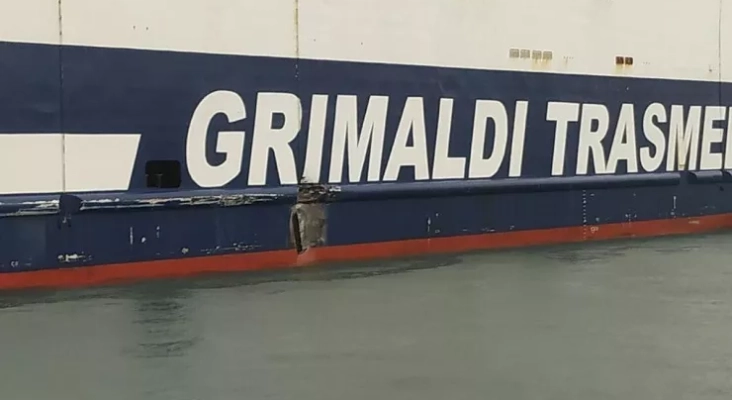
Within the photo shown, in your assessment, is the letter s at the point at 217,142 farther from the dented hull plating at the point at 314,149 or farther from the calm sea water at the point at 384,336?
the calm sea water at the point at 384,336

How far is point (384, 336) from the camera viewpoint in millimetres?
4703

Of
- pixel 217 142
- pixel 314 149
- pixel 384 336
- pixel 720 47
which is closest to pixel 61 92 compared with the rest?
pixel 217 142

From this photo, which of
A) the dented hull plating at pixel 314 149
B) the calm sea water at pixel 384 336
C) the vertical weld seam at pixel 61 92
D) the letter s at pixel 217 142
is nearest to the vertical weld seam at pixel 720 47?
the dented hull plating at pixel 314 149

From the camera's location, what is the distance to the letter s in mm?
6539

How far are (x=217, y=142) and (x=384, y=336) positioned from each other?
236 cm

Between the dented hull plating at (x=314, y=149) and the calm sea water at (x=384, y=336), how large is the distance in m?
0.35

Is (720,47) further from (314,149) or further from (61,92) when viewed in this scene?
(61,92)

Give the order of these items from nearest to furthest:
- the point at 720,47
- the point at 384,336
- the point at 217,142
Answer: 1. the point at 384,336
2. the point at 217,142
3. the point at 720,47

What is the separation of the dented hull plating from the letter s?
0.01 m

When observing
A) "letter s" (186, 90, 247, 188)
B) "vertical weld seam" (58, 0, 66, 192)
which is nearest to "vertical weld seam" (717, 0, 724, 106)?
"letter s" (186, 90, 247, 188)

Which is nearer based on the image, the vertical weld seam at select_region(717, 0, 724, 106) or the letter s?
the letter s

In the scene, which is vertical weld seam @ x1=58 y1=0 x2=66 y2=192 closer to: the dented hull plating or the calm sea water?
the dented hull plating

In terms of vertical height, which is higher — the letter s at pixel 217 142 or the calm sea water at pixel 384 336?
the letter s at pixel 217 142

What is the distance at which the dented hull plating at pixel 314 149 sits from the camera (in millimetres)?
6047
